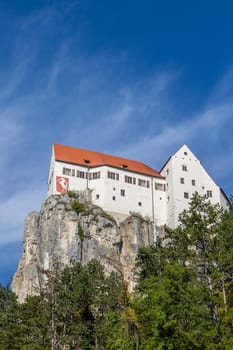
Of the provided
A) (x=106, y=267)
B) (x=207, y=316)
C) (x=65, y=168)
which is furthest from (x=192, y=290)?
(x=65, y=168)

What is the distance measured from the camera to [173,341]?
31.4m

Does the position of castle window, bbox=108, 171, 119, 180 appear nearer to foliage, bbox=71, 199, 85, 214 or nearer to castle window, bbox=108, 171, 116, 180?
castle window, bbox=108, 171, 116, 180

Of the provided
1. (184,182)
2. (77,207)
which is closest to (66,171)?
Answer: (77,207)

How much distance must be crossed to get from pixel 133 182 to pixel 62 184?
11374mm

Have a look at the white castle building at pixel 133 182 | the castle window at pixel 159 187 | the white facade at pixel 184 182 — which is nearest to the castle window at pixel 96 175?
the white castle building at pixel 133 182

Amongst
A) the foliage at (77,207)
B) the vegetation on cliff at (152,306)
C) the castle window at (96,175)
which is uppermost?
the castle window at (96,175)

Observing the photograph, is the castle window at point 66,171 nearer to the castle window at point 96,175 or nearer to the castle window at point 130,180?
the castle window at point 96,175

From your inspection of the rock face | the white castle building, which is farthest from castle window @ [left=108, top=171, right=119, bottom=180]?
the rock face

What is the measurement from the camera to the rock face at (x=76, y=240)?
7200 centimetres

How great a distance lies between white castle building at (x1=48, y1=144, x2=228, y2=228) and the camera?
80.1 meters

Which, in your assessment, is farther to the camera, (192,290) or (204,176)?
(204,176)

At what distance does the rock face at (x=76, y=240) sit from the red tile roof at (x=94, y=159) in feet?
23.3

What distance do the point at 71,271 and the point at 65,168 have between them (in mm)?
31866

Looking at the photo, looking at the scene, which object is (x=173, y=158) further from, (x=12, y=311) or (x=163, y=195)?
(x=12, y=311)
